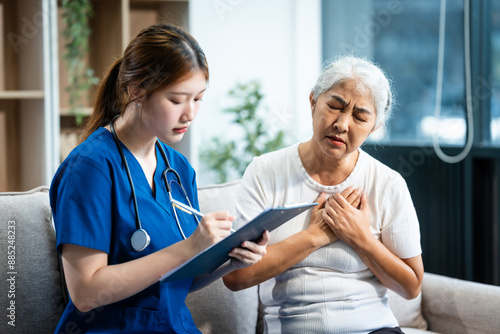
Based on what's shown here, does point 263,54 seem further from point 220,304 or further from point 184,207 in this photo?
point 184,207

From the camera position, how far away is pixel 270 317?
5.31 feet

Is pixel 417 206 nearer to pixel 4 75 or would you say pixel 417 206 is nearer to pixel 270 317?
pixel 270 317

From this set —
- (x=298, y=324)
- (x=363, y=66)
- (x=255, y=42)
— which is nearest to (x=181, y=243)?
(x=298, y=324)

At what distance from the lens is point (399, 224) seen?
157 cm

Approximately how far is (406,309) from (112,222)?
46.8 inches

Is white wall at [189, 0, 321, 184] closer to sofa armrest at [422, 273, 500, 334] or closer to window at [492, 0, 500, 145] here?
window at [492, 0, 500, 145]

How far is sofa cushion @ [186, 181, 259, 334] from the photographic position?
178 centimetres

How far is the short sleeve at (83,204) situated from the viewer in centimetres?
117

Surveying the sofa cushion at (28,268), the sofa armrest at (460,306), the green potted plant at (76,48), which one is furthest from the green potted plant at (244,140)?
the sofa cushion at (28,268)

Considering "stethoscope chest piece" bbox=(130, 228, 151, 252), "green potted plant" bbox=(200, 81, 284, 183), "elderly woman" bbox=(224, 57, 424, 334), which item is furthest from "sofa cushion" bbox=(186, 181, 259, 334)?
"green potted plant" bbox=(200, 81, 284, 183)

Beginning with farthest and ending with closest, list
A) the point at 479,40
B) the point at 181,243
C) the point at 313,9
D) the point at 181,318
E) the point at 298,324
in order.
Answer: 1. the point at 313,9
2. the point at 479,40
3. the point at 298,324
4. the point at 181,318
5. the point at 181,243

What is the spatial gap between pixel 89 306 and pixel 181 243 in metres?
0.25

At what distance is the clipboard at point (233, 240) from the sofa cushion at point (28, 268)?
1.79 ft

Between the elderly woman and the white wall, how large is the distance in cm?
218
